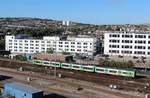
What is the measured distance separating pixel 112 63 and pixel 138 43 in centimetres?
1117

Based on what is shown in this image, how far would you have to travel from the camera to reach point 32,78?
3872 centimetres

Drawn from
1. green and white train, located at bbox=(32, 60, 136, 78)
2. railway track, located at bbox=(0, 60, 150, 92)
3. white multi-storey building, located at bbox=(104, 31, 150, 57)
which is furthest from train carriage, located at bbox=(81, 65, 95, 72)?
white multi-storey building, located at bbox=(104, 31, 150, 57)

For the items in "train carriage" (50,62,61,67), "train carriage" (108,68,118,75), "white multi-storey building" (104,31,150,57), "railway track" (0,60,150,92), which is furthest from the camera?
"white multi-storey building" (104,31,150,57)

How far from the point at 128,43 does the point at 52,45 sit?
56.1 ft

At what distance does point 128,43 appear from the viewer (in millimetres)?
59375

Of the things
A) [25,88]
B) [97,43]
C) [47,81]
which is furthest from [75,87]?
[97,43]

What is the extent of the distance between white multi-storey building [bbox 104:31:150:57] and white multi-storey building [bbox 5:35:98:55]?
18.8ft

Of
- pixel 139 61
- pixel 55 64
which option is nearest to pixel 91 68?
pixel 55 64

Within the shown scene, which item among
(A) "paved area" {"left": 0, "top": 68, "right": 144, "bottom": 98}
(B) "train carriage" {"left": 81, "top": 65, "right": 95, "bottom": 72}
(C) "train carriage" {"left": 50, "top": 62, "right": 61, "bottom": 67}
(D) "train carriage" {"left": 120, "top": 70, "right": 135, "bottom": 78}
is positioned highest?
(C) "train carriage" {"left": 50, "top": 62, "right": 61, "bottom": 67}

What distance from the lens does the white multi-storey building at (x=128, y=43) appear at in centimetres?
5819

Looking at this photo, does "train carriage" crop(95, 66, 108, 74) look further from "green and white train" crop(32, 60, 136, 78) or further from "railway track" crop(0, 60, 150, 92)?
"railway track" crop(0, 60, 150, 92)

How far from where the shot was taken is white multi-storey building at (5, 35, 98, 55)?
66.1 metres

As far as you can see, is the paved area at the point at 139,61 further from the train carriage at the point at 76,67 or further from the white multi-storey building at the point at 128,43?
the train carriage at the point at 76,67

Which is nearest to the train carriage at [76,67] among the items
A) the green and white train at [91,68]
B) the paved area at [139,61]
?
the green and white train at [91,68]
